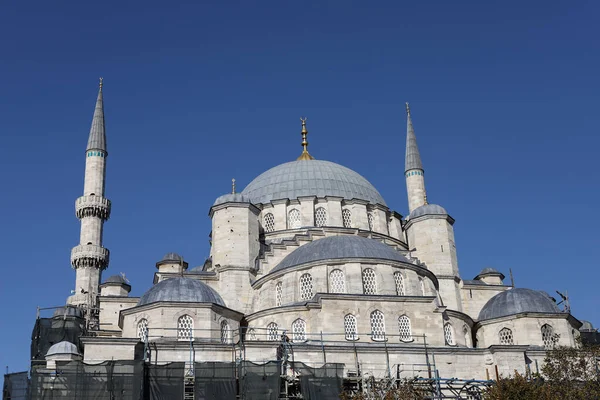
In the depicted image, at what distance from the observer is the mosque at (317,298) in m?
23.8

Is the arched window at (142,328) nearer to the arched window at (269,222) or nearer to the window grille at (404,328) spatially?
the window grille at (404,328)

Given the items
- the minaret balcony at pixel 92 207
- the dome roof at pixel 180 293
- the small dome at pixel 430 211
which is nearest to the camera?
the dome roof at pixel 180 293

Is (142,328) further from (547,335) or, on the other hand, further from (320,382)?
(547,335)

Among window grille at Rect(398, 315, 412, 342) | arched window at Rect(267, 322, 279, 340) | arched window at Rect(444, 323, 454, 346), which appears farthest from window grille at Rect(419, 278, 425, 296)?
arched window at Rect(267, 322, 279, 340)

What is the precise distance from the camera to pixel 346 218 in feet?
112

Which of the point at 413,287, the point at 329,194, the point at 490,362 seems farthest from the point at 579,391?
the point at 329,194

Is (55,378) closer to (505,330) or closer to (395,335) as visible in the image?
(395,335)

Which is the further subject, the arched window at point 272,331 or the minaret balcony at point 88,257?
the minaret balcony at point 88,257

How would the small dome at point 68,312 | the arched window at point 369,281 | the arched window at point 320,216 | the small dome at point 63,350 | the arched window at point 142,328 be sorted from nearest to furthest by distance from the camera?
the small dome at point 63,350 → the arched window at point 142,328 → the arched window at point 369,281 → the small dome at point 68,312 → the arched window at point 320,216

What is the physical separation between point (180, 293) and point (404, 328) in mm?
7123

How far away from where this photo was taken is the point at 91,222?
34.9m

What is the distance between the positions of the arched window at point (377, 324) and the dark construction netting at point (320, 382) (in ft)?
9.90

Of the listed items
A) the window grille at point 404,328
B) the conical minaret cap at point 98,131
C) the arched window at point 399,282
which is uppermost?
the conical minaret cap at point 98,131

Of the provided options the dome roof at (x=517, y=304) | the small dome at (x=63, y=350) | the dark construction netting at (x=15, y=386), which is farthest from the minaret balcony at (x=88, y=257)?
the dome roof at (x=517, y=304)
